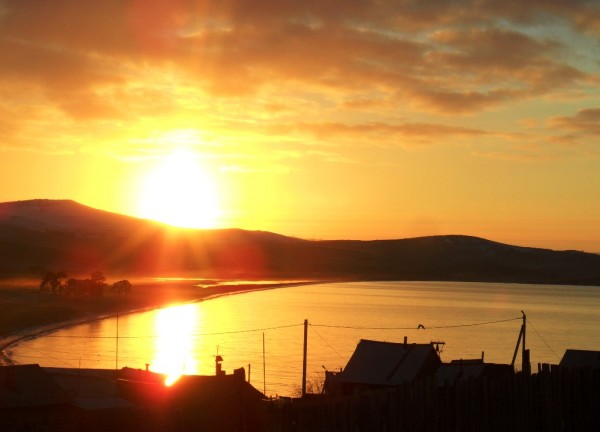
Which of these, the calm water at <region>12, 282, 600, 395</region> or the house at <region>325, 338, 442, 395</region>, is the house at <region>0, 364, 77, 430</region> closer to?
the house at <region>325, 338, 442, 395</region>

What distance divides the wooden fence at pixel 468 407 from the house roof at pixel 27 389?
283 inches

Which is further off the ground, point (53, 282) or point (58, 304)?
point (53, 282)

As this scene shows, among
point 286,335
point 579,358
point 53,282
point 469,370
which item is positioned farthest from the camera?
point 53,282

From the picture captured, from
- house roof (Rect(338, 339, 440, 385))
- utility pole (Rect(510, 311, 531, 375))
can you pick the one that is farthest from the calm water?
utility pole (Rect(510, 311, 531, 375))

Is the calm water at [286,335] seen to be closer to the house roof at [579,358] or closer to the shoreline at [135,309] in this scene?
the shoreline at [135,309]

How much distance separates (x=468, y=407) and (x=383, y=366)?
62.9 feet

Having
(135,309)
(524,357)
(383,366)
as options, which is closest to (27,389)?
(524,357)

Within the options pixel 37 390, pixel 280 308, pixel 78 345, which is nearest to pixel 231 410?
pixel 37 390

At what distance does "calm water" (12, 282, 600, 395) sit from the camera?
63281mm

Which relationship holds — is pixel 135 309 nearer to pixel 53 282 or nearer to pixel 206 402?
pixel 53 282

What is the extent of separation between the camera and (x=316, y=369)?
59.5 m

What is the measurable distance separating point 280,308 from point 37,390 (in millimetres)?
108126

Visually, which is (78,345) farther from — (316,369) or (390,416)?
(390,416)

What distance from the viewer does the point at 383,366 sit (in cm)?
3834
